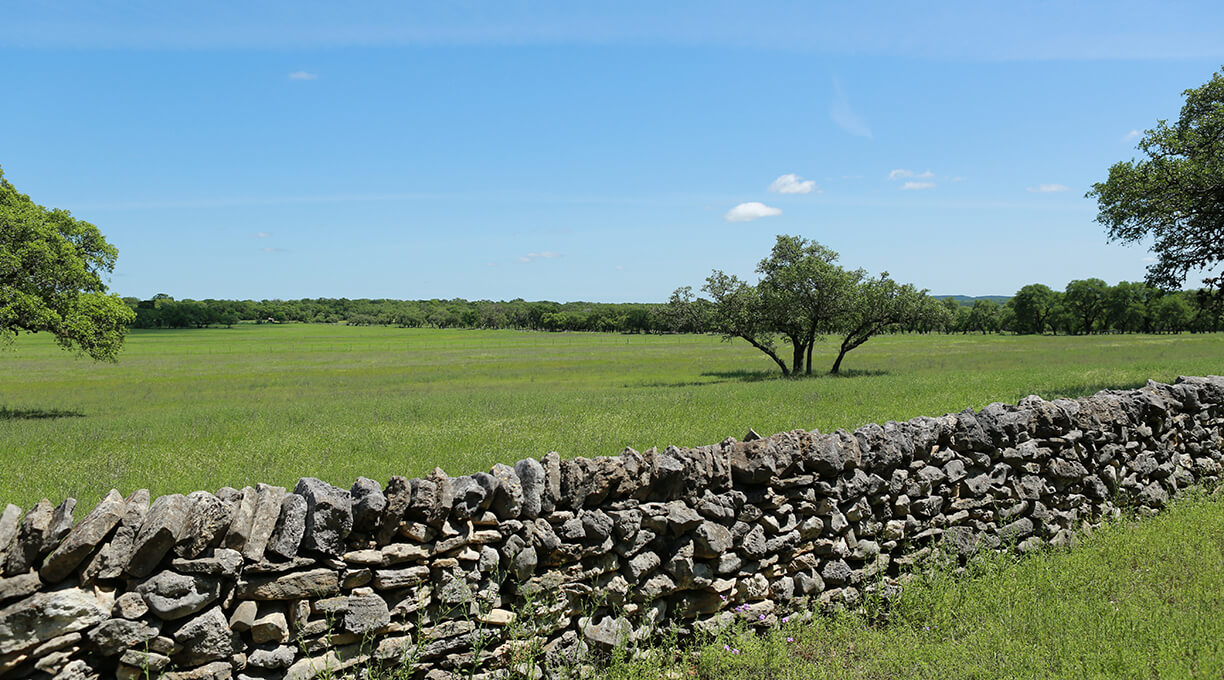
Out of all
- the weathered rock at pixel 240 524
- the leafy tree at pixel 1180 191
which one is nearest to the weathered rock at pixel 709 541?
the weathered rock at pixel 240 524

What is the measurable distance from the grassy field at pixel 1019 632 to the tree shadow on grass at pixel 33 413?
26.6 metres

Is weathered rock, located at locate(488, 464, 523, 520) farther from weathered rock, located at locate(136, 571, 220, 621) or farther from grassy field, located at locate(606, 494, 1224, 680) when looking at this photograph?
weathered rock, located at locate(136, 571, 220, 621)

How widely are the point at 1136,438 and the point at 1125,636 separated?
523 cm

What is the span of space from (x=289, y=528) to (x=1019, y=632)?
20.7 feet

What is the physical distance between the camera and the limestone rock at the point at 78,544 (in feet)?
12.5

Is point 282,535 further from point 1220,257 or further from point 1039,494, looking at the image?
point 1220,257

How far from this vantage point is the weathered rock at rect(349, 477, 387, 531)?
4.66 m

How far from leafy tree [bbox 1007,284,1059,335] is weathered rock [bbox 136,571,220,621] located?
15287 centimetres

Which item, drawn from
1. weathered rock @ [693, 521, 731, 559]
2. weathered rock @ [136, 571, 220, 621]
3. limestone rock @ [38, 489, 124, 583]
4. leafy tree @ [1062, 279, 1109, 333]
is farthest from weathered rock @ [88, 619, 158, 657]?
leafy tree @ [1062, 279, 1109, 333]

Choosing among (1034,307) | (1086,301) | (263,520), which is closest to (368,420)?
(263,520)

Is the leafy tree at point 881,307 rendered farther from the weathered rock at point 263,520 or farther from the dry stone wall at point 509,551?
the weathered rock at point 263,520

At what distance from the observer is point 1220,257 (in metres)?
21.0

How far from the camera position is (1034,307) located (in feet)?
430

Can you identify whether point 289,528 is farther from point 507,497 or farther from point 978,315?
point 978,315
